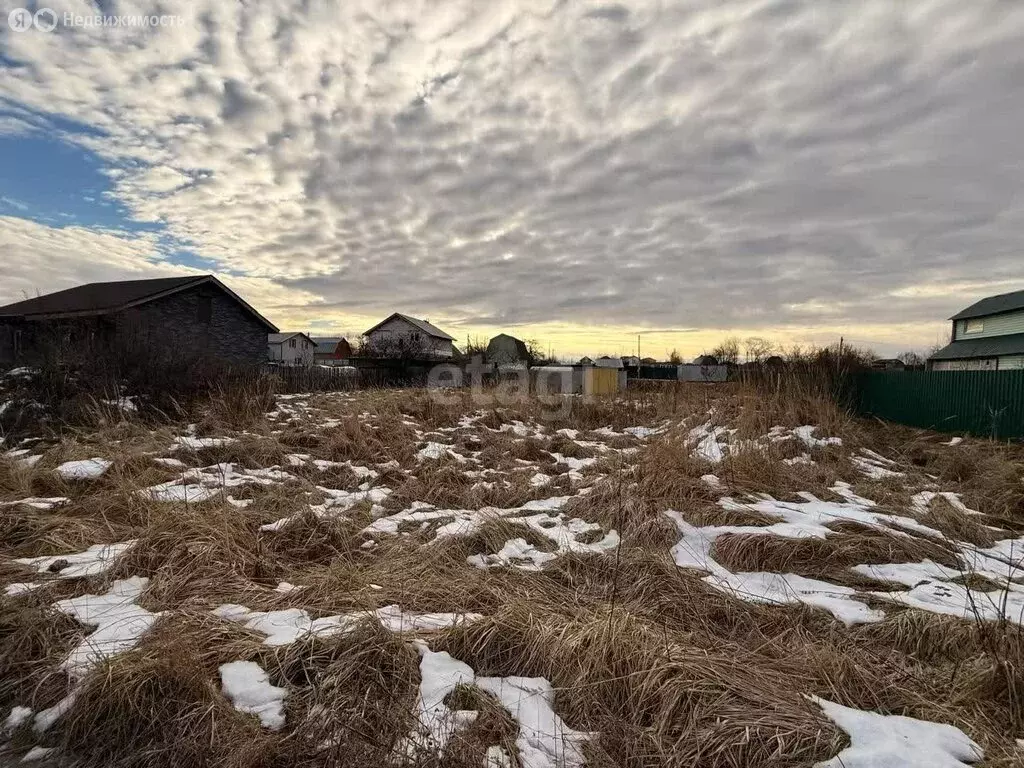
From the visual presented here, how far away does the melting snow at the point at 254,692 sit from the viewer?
2.01 m

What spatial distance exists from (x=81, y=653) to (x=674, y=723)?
2.64 meters

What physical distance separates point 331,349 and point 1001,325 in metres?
61.4

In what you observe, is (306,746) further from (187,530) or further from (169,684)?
(187,530)

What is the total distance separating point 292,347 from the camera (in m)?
55.2

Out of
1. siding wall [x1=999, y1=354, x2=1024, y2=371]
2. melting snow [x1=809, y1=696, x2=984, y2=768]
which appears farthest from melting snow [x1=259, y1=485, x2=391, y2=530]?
siding wall [x1=999, y1=354, x2=1024, y2=371]

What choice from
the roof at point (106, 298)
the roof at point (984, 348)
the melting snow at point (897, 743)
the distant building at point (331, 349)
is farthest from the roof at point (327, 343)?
the melting snow at point (897, 743)

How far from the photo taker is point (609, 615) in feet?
8.46

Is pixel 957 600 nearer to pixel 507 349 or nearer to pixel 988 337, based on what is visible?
pixel 507 349

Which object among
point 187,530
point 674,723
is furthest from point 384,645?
point 187,530

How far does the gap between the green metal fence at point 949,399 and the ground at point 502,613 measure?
495cm

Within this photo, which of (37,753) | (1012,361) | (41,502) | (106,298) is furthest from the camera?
(1012,361)

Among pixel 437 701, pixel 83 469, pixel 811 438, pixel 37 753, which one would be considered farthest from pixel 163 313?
pixel 437 701

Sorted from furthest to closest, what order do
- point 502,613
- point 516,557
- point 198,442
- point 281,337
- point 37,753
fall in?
point 281,337 → point 198,442 → point 516,557 → point 502,613 → point 37,753

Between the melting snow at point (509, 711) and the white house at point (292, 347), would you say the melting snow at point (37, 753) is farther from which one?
the white house at point (292, 347)
